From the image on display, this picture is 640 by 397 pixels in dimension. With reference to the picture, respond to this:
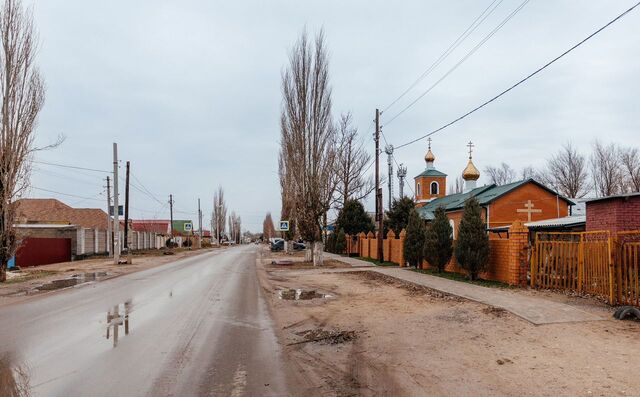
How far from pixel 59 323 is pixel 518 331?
8383mm

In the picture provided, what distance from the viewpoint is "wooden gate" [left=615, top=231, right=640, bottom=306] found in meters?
9.57

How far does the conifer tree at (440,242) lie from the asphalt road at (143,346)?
890cm

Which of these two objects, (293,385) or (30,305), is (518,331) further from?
(30,305)

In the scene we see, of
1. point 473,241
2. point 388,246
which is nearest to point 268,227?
point 388,246

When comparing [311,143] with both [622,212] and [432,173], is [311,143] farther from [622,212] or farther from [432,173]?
[432,173]

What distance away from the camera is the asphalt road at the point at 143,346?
5.41 m

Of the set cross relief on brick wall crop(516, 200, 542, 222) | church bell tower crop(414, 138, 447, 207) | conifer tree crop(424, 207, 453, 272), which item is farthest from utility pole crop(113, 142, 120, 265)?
church bell tower crop(414, 138, 447, 207)

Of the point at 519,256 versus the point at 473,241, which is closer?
the point at 519,256

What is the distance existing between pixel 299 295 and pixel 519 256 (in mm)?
6508

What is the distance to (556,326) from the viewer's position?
328 inches

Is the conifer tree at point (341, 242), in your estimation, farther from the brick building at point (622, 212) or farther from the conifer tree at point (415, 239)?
the brick building at point (622, 212)

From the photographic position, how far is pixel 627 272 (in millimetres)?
9992

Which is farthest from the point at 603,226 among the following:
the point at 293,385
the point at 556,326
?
the point at 293,385

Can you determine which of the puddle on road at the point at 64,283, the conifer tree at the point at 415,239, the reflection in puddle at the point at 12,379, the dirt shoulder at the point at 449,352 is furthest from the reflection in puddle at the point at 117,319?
the conifer tree at the point at 415,239
